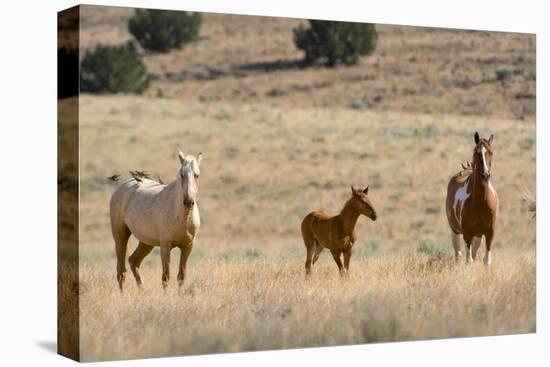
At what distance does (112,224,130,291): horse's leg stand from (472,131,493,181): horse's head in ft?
15.2

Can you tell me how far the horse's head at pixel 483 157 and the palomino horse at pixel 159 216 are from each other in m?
3.74

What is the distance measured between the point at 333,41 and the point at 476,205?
10.7 metres

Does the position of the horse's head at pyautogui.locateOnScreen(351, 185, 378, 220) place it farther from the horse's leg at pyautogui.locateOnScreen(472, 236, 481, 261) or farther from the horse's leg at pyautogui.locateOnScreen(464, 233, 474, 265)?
the horse's leg at pyautogui.locateOnScreen(472, 236, 481, 261)

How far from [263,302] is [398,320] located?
1.82 meters

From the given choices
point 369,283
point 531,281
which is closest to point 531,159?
point 531,281

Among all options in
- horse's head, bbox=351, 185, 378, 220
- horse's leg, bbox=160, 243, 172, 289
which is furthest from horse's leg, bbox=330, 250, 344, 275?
horse's leg, bbox=160, 243, 172, 289

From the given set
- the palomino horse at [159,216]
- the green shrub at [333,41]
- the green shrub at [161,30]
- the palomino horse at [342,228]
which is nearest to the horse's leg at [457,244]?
the palomino horse at [342,228]

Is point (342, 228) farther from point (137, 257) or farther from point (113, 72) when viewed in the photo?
point (113, 72)

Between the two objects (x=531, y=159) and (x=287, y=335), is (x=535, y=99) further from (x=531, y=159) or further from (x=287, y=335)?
(x=287, y=335)

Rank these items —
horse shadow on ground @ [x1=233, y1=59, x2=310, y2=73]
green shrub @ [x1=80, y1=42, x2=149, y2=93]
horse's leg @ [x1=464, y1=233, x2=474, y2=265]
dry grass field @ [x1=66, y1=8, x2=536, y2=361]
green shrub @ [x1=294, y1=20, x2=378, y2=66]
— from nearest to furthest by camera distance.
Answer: dry grass field @ [x1=66, y1=8, x2=536, y2=361]
horse's leg @ [x1=464, y1=233, x2=474, y2=265]
green shrub @ [x1=294, y1=20, x2=378, y2=66]
green shrub @ [x1=80, y1=42, x2=149, y2=93]
horse shadow on ground @ [x1=233, y1=59, x2=310, y2=73]

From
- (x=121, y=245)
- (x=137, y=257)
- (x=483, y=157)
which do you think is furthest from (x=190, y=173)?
(x=483, y=157)

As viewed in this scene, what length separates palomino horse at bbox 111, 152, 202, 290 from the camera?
37.2 ft

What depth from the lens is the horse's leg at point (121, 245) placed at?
12164 mm

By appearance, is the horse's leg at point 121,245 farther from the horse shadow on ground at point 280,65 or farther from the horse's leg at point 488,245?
the horse shadow on ground at point 280,65
